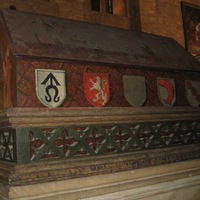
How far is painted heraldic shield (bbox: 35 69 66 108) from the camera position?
2.05m

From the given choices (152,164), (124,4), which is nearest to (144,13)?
(124,4)

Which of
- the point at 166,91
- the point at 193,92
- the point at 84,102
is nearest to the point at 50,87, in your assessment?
the point at 84,102

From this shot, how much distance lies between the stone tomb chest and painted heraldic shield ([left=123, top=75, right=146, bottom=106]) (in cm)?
1

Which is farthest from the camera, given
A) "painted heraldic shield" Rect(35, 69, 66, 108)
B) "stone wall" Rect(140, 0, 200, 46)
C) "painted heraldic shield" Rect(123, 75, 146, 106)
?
"stone wall" Rect(140, 0, 200, 46)

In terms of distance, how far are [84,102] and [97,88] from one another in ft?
0.70

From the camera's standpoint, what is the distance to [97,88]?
7.92 ft

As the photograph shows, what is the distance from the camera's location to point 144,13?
6164 mm

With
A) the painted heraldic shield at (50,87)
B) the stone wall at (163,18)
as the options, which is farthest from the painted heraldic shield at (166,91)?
the stone wall at (163,18)

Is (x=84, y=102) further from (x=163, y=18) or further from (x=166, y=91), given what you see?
(x=163, y=18)

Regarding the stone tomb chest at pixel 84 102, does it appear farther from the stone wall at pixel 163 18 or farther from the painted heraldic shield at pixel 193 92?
the stone wall at pixel 163 18

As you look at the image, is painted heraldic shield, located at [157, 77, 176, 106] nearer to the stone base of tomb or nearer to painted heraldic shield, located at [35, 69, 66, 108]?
the stone base of tomb

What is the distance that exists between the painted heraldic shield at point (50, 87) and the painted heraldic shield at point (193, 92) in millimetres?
1776

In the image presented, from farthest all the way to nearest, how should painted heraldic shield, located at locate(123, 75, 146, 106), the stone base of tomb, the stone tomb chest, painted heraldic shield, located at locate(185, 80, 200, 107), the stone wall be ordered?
1. the stone wall
2. painted heraldic shield, located at locate(185, 80, 200, 107)
3. painted heraldic shield, located at locate(123, 75, 146, 106)
4. the stone tomb chest
5. the stone base of tomb

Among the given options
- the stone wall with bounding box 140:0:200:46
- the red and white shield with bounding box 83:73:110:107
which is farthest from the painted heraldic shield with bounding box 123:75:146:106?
the stone wall with bounding box 140:0:200:46
